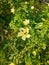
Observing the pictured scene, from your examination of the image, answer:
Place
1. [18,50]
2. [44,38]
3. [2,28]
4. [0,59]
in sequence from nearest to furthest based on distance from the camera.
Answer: [44,38] → [18,50] → [0,59] → [2,28]

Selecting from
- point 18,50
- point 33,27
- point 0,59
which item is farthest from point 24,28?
point 0,59

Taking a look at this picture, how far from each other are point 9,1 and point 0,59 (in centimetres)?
127

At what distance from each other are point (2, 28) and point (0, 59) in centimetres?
84

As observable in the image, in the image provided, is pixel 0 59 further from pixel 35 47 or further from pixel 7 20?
pixel 7 20

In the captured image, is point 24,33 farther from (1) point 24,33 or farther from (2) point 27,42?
(2) point 27,42

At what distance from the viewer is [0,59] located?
11.4ft

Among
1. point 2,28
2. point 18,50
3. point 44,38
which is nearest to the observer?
point 44,38

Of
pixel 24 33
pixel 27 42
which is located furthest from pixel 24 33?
pixel 27 42

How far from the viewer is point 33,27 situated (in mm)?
3156

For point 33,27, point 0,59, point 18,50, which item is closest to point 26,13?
point 33,27

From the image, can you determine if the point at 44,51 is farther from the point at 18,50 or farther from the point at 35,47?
the point at 18,50

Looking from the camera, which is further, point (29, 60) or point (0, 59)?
point (0, 59)

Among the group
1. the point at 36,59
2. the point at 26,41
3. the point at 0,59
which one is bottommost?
the point at 0,59

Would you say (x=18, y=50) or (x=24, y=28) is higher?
(x=24, y=28)
